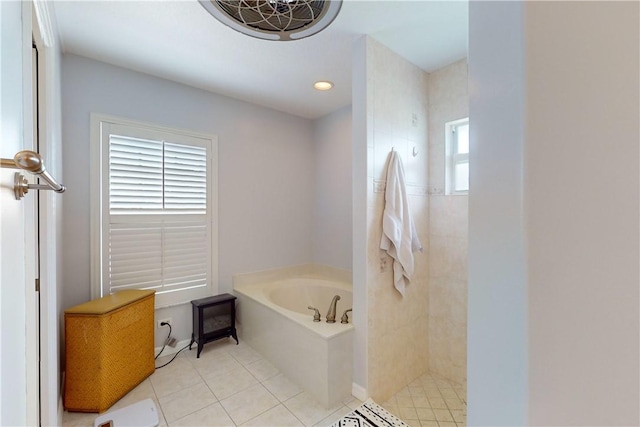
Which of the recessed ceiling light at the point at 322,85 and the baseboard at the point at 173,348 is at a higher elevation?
the recessed ceiling light at the point at 322,85

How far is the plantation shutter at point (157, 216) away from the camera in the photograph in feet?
7.22

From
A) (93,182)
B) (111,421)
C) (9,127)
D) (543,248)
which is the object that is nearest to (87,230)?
(93,182)

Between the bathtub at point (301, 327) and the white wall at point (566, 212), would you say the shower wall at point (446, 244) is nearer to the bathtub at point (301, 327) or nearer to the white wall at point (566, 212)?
the bathtub at point (301, 327)

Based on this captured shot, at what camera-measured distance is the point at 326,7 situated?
1351 millimetres

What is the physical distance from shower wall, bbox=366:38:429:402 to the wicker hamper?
1.68 metres

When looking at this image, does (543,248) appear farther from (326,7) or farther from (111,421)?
(111,421)

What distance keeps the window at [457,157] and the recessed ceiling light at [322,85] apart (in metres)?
1.08

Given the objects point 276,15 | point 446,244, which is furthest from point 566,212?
point 446,244

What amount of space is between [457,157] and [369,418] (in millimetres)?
1973

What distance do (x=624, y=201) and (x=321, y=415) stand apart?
1.96 m

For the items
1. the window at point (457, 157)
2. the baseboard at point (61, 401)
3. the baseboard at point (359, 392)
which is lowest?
the baseboard at point (359, 392)

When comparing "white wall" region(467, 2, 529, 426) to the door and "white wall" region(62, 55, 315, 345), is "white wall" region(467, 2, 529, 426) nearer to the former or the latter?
the door

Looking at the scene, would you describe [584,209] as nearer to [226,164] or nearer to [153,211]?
[153,211]

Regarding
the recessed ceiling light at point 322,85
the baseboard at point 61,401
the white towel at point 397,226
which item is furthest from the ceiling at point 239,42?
the baseboard at point 61,401
